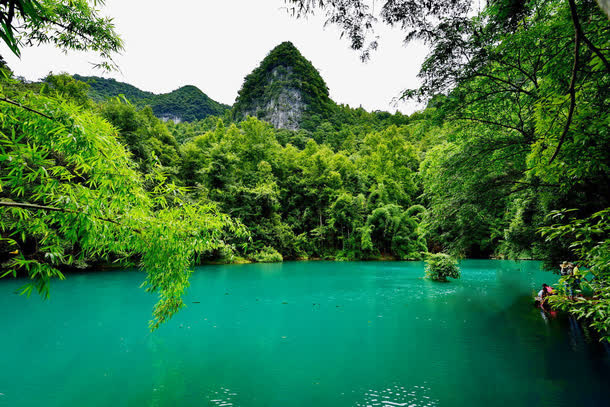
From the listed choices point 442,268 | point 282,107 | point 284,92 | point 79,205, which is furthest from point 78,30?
point 284,92

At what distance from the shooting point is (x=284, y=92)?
6931cm

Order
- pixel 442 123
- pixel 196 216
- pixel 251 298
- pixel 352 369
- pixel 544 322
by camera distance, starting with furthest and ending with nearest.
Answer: pixel 251 298 → pixel 544 322 → pixel 442 123 → pixel 352 369 → pixel 196 216

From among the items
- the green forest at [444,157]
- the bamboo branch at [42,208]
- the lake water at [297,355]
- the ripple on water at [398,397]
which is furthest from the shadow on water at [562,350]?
the bamboo branch at [42,208]

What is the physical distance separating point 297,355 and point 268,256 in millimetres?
20765

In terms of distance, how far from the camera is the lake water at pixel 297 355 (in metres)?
3.99

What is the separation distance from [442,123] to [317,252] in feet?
83.4

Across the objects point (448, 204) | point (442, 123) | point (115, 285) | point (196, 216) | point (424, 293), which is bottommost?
point (115, 285)

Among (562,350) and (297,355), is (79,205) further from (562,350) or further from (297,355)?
(562,350)

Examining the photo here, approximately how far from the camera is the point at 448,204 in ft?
25.5

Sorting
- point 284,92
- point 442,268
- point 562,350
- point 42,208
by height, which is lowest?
point 562,350

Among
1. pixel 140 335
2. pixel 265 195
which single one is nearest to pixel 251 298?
pixel 140 335

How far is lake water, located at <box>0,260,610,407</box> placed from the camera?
3.99m

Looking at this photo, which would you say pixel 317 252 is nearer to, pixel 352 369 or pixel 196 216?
pixel 352 369

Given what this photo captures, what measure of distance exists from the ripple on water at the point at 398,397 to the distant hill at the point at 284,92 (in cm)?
6333
